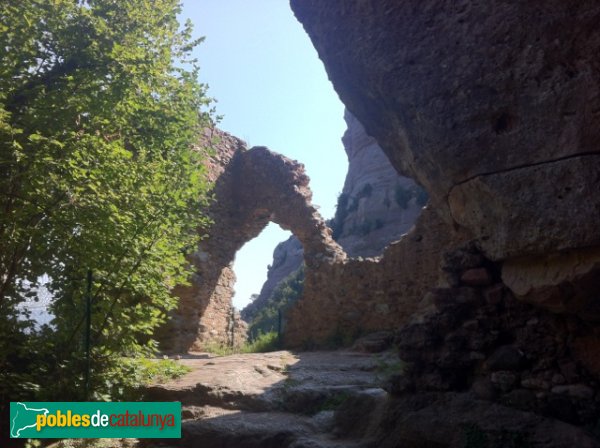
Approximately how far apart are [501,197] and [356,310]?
762 cm

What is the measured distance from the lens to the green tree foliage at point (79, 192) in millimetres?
5180

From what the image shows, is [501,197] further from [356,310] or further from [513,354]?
[356,310]

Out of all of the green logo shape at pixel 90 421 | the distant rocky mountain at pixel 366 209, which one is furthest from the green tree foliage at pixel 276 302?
the green logo shape at pixel 90 421

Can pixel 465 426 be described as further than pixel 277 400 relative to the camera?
No

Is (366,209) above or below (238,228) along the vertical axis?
above

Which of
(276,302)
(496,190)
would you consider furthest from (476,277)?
(276,302)

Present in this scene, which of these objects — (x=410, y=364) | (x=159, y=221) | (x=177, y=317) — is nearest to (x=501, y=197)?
(x=410, y=364)

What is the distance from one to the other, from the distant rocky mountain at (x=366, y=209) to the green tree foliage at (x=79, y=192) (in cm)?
2396

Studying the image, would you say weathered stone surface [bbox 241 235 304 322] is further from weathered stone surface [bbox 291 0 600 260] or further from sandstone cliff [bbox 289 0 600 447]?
weathered stone surface [bbox 291 0 600 260]

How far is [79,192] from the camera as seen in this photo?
5277 millimetres

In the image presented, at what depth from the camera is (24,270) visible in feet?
18.5

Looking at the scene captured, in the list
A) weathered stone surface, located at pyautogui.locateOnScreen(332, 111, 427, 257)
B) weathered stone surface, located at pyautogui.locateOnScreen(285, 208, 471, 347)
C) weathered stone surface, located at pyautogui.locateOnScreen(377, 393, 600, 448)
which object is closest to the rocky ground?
weathered stone surface, located at pyautogui.locateOnScreen(377, 393, 600, 448)

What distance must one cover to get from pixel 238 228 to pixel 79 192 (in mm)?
8162

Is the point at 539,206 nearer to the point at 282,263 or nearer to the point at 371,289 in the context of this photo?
the point at 371,289
